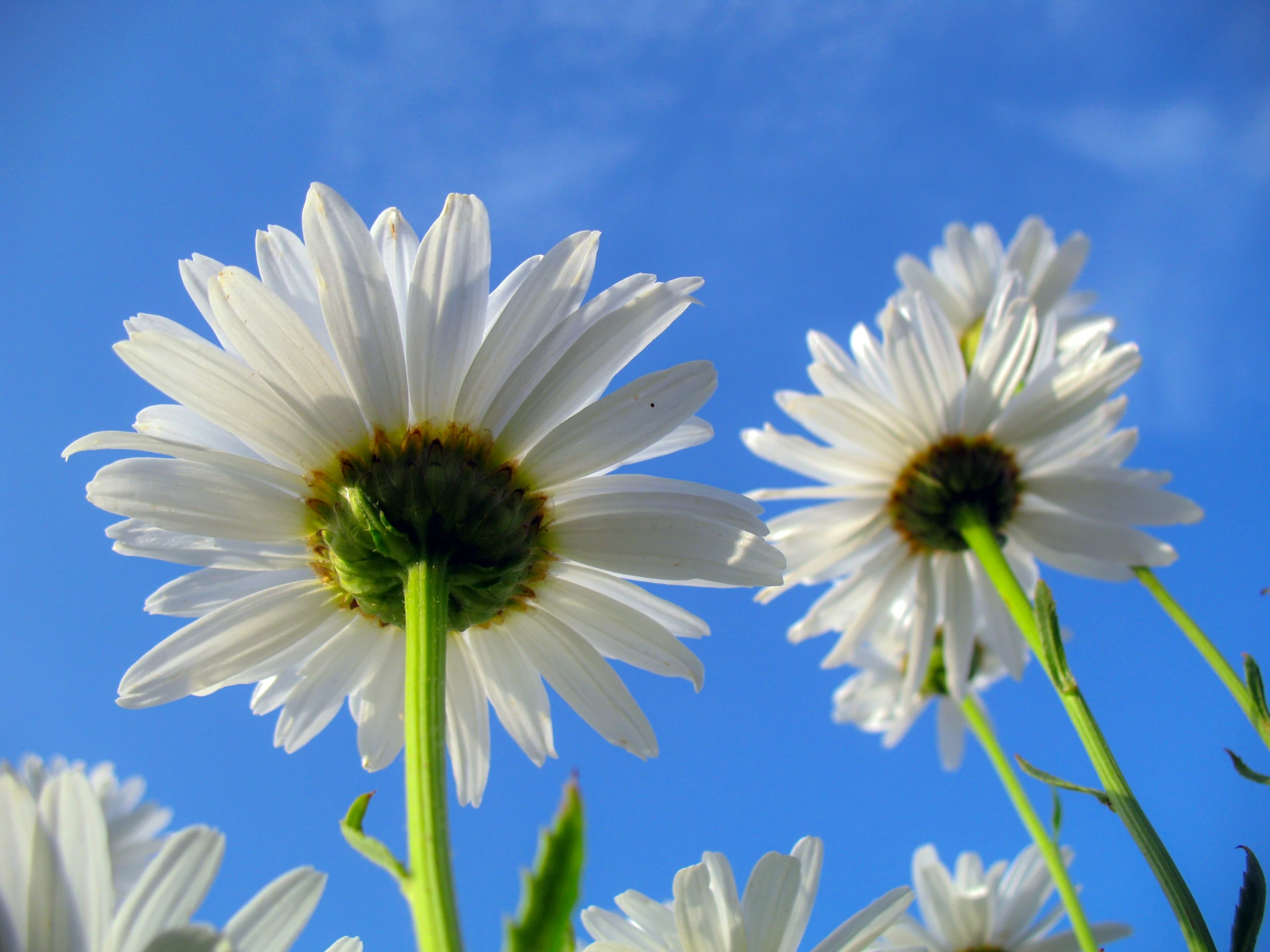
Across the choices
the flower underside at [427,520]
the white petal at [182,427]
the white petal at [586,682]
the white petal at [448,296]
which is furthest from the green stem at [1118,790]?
the white petal at [182,427]

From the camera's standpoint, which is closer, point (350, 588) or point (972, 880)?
point (350, 588)

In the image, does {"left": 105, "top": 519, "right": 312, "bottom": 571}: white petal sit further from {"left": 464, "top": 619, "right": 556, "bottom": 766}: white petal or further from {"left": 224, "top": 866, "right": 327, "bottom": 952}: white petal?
{"left": 224, "top": 866, "right": 327, "bottom": 952}: white petal

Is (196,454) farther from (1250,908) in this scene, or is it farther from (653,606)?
(1250,908)

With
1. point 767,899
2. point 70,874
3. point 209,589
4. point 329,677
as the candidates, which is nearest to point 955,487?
point 767,899

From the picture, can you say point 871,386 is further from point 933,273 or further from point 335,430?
point 335,430

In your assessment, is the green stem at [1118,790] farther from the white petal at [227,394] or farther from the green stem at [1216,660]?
the white petal at [227,394]

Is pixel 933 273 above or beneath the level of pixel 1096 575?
above

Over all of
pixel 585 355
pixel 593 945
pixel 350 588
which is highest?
pixel 585 355

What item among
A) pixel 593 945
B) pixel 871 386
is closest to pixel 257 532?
pixel 593 945
